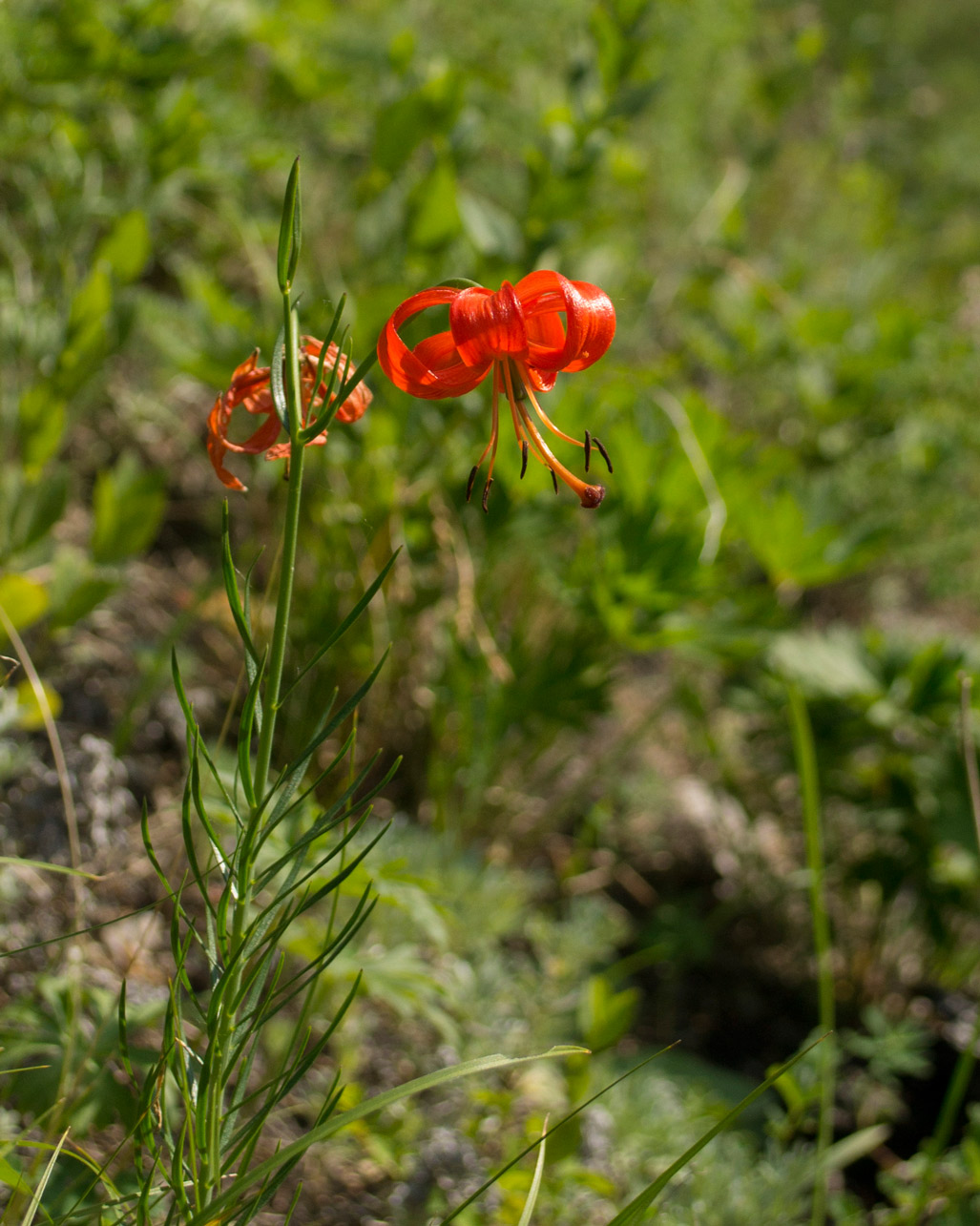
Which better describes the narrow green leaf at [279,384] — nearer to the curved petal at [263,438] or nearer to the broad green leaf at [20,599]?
the curved petal at [263,438]

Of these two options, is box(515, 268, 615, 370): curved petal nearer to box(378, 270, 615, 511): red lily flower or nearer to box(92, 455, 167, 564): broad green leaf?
box(378, 270, 615, 511): red lily flower

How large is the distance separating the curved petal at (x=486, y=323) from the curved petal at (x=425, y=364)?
1cm

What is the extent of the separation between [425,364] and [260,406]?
0.46 ft

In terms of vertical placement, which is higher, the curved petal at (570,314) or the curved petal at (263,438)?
the curved petal at (570,314)

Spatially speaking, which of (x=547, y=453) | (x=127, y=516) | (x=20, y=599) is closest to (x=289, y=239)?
(x=547, y=453)

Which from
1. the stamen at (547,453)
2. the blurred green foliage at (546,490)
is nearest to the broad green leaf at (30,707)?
the blurred green foliage at (546,490)

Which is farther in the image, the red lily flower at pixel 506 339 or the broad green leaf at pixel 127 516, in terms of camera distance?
the broad green leaf at pixel 127 516

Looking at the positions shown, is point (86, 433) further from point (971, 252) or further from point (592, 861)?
point (971, 252)

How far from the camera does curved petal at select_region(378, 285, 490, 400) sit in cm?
59

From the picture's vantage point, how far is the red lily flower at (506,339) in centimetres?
59

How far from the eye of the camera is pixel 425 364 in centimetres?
63

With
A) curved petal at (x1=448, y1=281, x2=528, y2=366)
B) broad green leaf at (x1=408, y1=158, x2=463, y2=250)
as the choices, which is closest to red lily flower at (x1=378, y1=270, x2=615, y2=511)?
curved petal at (x1=448, y1=281, x2=528, y2=366)

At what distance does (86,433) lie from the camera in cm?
198

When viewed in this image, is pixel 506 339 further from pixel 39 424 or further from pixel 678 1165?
pixel 39 424
